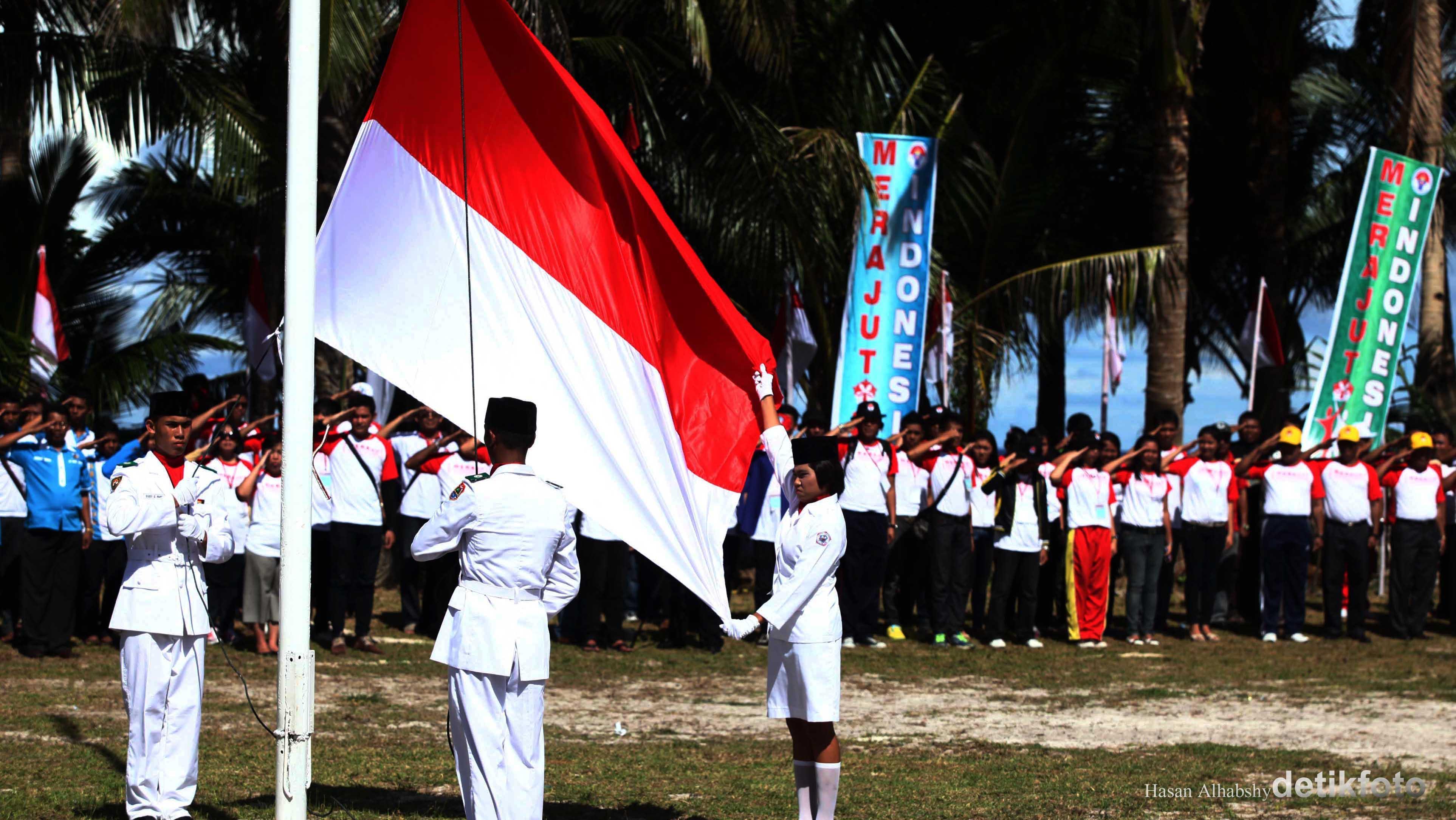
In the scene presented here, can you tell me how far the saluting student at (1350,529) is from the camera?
16.8 meters

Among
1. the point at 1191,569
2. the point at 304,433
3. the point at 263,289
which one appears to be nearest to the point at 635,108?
the point at 263,289

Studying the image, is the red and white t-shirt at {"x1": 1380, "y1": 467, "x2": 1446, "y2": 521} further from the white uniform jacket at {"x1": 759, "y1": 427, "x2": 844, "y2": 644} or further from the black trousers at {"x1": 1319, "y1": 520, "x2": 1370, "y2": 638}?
the white uniform jacket at {"x1": 759, "y1": 427, "x2": 844, "y2": 644}

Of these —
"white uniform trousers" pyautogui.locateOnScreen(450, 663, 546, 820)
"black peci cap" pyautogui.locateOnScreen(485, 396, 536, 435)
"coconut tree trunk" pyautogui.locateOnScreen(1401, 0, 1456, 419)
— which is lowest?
"white uniform trousers" pyautogui.locateOnScreen(450, 663, 546, 820)

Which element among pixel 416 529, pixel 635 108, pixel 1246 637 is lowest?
pixel 1246 637

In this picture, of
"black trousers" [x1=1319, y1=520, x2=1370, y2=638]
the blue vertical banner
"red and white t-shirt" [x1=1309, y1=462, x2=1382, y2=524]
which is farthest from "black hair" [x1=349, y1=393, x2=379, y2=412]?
"black trousers" [x1=1319, y1=520, x2=1370, y2=638]

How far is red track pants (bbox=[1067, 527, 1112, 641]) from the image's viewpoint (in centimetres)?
1573

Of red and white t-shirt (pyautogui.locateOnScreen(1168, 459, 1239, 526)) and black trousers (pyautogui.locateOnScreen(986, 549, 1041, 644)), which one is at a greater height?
red and white t-shirt (pyautogui.locateOnScreen(1168, 459, 1239, 526))

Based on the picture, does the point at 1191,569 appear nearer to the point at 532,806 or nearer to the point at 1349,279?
the point at 1349,279

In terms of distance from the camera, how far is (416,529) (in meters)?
14.8

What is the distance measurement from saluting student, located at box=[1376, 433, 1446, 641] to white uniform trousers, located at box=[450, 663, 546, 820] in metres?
13.2

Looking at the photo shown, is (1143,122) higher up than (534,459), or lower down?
higher up

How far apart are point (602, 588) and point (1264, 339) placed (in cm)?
1096

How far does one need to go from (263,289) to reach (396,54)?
36.9 feet

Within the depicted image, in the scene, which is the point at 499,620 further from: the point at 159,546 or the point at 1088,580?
the point at 1088,580
